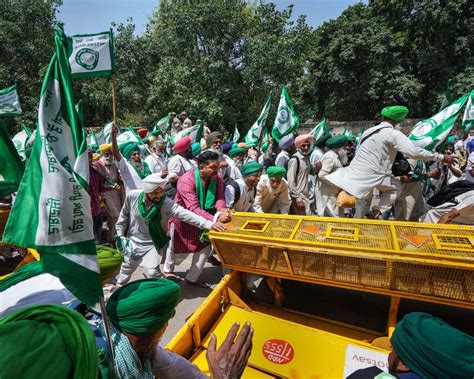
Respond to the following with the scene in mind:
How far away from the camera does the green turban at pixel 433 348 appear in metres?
1.20

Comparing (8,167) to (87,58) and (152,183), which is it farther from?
(87,58)

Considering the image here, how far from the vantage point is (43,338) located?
862mm

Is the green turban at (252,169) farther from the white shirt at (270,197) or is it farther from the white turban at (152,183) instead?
the white turban at (152,183)

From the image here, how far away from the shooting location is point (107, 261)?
1.89 metres

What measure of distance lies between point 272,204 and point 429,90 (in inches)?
910

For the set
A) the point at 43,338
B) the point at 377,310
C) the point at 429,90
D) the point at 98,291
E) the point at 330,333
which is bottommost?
the point at 377,310

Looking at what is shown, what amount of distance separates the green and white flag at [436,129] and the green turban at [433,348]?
3901mm

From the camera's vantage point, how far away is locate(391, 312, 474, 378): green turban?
120 centimetres

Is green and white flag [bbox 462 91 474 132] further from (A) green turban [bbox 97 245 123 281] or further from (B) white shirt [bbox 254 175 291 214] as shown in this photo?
(A) green turban [bbox 97 245 123 281]

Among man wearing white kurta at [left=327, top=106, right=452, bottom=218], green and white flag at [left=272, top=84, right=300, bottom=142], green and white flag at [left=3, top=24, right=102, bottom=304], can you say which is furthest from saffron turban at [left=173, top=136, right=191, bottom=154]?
green and white flag at [left=3, top=24, right=102, bottom=304]

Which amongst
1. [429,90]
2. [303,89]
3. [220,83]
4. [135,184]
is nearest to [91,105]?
[220,83]

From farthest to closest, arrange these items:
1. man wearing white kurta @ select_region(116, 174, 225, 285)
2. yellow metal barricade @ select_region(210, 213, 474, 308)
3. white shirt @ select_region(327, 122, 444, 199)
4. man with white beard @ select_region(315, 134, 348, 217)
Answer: man with white beard @ select_region(315, 134, 348, 217), white shirt @ select_region(327, 122, 444, 199), man wearing white kurta @ select_region(116, 174, 225, 285), yellow metal barricade @ select_region(210, 213, 474, 308)

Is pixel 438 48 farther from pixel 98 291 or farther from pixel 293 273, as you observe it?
pixel 98 291

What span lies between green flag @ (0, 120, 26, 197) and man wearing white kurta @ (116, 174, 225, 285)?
152 centimetres
